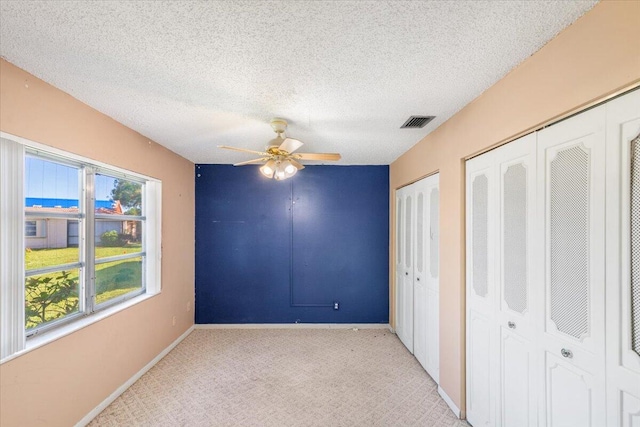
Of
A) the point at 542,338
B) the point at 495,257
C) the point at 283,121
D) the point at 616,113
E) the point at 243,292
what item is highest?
the point at 283,121

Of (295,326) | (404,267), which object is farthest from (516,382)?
(295,326)

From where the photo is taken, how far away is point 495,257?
210 centimetres

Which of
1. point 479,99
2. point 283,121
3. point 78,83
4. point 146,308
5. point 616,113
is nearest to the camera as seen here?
point 616,113

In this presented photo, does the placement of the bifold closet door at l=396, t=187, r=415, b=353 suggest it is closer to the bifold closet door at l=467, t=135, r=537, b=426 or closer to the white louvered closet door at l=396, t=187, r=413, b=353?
the white louvered closet door at l=396, t=187, r=413, b=353

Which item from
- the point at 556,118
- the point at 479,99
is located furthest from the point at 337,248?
the point at 556,118

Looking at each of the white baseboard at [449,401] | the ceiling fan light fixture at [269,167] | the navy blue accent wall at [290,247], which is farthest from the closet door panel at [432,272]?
the ceiling fan light fixture at [269,167]

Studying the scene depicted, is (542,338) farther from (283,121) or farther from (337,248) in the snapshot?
(337,248)

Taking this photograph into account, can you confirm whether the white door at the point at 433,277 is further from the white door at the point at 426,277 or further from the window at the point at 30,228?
the window at the point at 30,228

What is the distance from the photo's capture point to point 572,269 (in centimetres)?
147

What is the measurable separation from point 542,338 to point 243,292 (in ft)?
13.1

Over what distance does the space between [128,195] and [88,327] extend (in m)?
1.43

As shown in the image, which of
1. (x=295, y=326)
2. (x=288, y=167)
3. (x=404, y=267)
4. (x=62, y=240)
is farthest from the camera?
(x=295, y=326)

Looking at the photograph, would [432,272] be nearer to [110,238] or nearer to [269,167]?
[269,167]

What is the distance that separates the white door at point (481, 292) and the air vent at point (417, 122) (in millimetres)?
570
